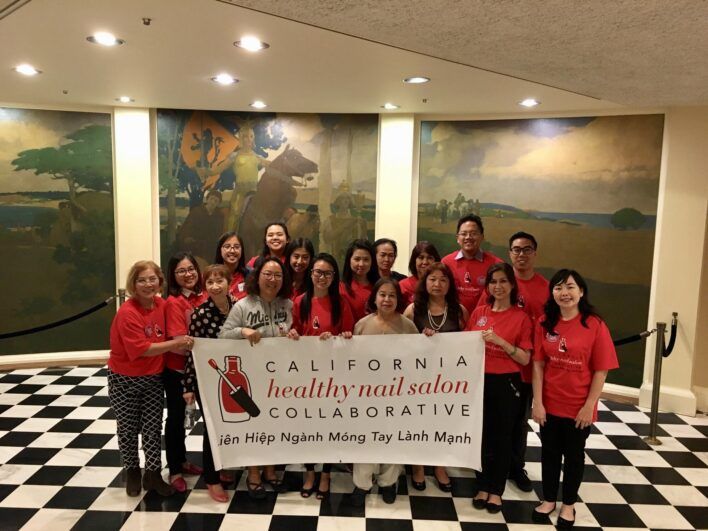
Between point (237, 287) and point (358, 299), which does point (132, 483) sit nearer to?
point (237, 287)

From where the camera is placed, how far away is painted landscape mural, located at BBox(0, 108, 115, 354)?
6.19m

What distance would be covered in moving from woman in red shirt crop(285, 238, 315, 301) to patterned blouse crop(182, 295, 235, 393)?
588 mm

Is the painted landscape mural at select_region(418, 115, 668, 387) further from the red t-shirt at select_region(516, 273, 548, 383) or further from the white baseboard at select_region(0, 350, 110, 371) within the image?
the white baseboard at select_region(0, 350, 110, 371)

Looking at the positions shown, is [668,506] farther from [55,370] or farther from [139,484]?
[55,370]

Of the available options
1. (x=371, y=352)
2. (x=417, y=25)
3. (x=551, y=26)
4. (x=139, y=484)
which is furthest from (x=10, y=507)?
(x=551, y=26)

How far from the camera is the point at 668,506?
3682 mm

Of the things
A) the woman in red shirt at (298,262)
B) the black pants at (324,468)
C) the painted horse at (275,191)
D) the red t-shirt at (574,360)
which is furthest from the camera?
the painted horse at (275,191)

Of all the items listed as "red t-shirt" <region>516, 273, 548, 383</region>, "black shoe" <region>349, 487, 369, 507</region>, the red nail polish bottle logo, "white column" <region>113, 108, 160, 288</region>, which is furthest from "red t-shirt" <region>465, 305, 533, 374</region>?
"white column" <region>113, 108, 160, 288</region>

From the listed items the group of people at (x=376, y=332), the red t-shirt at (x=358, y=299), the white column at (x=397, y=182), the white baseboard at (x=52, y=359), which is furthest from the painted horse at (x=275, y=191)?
the red t-shirt at (x=358, y=299)

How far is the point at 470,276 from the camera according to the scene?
4.16m

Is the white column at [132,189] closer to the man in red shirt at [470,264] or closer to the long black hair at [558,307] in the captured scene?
the man in red shirt at [470,264]

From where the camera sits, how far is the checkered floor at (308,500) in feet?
11.1

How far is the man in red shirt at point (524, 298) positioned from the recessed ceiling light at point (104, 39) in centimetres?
293

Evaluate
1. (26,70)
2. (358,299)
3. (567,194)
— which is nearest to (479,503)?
(358,299)
